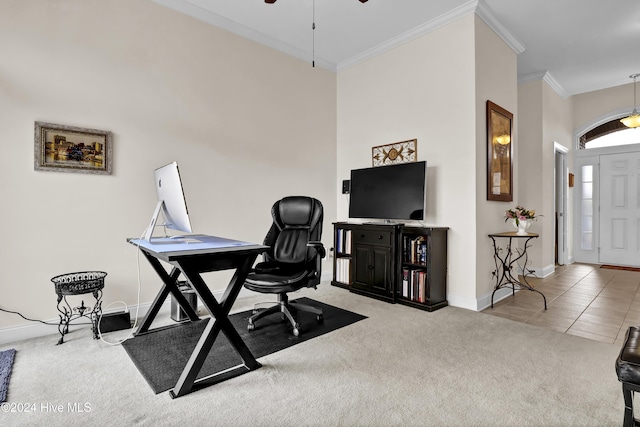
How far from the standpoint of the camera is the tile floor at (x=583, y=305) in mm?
2950

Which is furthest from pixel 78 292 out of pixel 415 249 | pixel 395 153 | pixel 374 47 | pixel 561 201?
pixel 561 201

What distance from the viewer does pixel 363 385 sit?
1.95 metres

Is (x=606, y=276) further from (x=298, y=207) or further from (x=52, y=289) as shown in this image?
(x=52, y=289)

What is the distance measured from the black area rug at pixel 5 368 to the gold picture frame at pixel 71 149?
138 cm

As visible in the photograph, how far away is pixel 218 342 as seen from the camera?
2551 millimetres

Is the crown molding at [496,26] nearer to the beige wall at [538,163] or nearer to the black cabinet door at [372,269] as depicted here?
the beige wall at [538,163]

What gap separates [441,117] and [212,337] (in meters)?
3.20

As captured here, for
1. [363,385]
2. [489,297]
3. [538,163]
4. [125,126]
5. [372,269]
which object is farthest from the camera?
[538,163]

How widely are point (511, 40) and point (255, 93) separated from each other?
10.3ft

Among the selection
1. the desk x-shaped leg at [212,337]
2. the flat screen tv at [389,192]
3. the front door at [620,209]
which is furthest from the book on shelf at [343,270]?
the front door at [620,209]

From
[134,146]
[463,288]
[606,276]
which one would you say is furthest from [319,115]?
[606,276]

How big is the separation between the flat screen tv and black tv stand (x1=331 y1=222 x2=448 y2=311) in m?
0.20

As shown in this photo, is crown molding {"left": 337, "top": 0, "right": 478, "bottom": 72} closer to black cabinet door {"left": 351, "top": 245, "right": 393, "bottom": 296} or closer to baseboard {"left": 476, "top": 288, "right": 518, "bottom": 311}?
black cabinet door {"left": 351, "top": 245, "right": 393, "bottom": 296}

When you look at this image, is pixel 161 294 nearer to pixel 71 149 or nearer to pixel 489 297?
pixel 71 149
